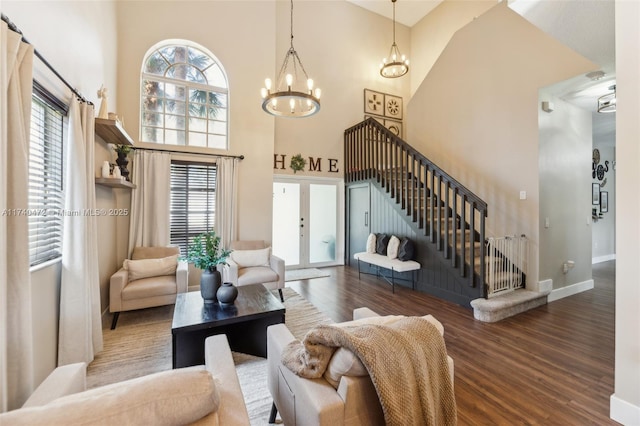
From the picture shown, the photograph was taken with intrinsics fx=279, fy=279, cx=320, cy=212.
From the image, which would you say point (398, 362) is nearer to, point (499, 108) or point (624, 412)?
point (624, 412)

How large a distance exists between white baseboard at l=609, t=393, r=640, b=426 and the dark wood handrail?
1.58m

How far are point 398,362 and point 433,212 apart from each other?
3.74 m

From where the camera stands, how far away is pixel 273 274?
3896mm

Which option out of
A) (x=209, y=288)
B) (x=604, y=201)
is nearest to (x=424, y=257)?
(x=209, y=288)

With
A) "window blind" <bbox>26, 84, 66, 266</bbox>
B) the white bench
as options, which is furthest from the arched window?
the white bench

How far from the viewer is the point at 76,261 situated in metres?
2.25

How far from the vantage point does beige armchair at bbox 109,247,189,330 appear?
3.05 metres

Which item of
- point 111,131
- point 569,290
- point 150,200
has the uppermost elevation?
point 111,131

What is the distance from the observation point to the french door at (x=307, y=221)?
597 cm

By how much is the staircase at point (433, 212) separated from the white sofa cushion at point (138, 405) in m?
3.25

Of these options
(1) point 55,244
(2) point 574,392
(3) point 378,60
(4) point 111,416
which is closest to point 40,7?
(1) point 55,244

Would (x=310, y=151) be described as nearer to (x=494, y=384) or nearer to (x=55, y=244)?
(x=55, y=244)

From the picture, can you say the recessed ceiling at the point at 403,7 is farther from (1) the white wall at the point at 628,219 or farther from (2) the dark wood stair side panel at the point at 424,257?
(1) the white wall at the point at 628,219

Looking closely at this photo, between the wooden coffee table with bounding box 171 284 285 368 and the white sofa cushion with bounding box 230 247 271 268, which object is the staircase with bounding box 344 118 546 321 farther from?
the wooden coffee table with bounding box 171 284 285 368
